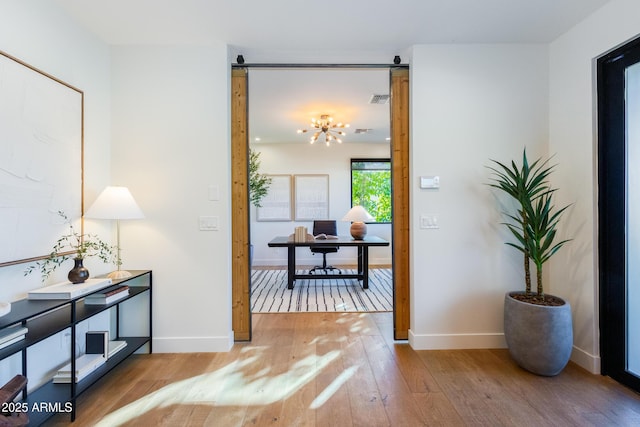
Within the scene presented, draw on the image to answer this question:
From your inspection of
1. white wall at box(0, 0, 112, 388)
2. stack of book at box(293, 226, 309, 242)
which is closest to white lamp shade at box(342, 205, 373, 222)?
stack of book at box(293, 226, 309, 242)

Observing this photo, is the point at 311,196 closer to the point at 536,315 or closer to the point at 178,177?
the point at 178,177

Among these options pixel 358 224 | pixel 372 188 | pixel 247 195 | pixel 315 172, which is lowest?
pixel 358 224

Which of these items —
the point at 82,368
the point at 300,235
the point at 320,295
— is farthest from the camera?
the point at 300,235

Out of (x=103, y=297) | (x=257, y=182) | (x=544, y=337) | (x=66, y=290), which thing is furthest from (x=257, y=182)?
(x=544, y=337)

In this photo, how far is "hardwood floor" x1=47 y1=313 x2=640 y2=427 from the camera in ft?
5.73

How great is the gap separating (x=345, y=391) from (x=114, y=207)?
6.54 feet

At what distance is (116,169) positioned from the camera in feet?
8.33

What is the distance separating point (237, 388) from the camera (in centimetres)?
204

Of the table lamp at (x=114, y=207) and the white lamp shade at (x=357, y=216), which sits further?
the white lamp shade at (x=357, y=216)

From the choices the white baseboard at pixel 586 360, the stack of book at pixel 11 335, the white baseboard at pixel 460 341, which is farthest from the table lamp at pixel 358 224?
the stack of book at pixel 11 335

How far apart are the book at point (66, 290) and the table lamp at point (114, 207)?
9.9 inches

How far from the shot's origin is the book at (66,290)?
1728mm

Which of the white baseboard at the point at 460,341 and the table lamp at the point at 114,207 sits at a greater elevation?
the table lamp at the point at 114,207

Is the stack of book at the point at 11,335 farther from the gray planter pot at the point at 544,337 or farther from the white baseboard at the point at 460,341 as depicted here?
the gray planter pot at the point at 544,337
